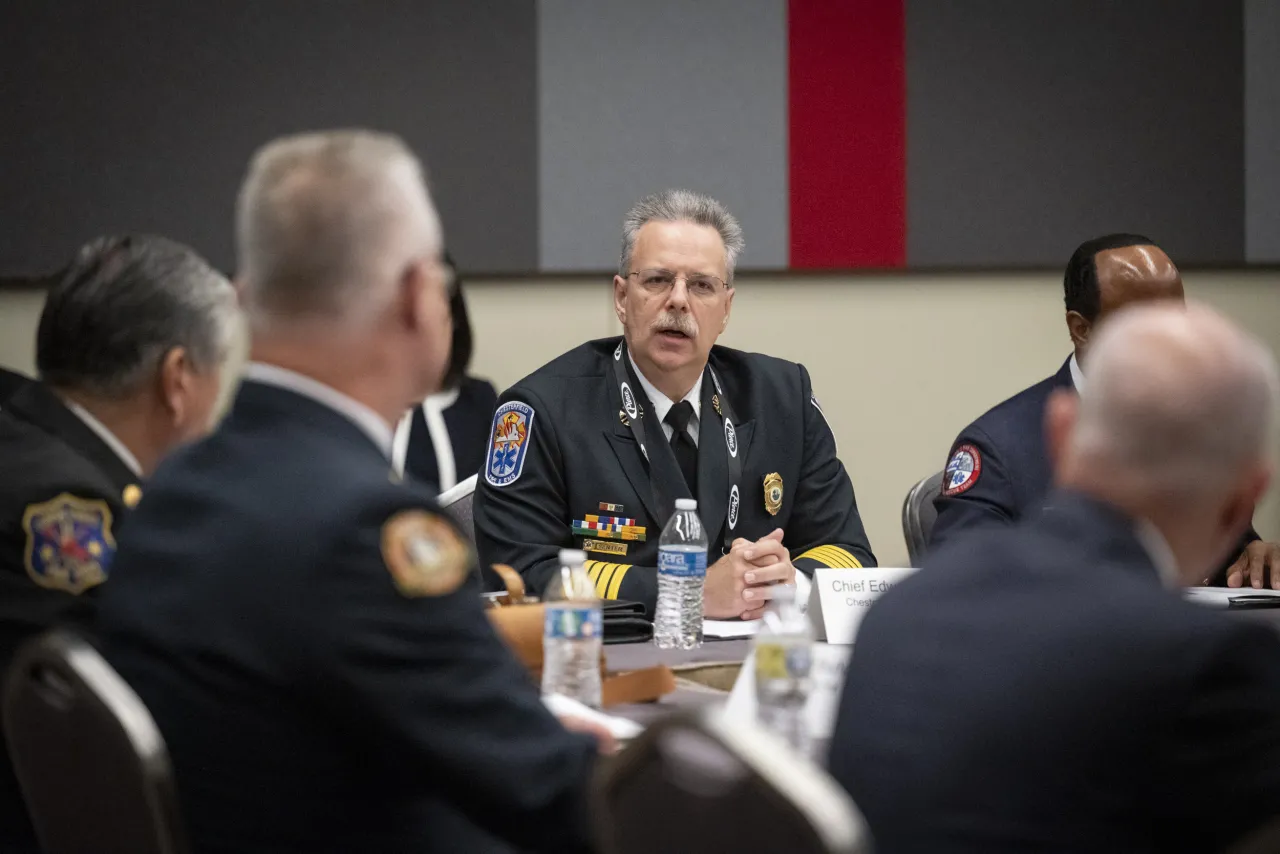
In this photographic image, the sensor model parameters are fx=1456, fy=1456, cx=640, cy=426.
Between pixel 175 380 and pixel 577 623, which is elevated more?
pixel 175 380

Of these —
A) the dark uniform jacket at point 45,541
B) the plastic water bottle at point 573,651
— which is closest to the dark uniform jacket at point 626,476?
the plastic water bottle at point 573,651

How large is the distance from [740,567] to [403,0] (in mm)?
2414

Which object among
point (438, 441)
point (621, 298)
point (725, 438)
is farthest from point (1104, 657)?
point (438, 441)

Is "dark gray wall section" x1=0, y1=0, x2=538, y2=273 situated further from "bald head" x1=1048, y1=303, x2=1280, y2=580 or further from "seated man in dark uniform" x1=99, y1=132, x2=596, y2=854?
"bald head" x1=1048, y1=303, x2=1280, y2=580

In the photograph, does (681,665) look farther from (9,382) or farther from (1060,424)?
(9,382)

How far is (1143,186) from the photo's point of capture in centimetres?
462

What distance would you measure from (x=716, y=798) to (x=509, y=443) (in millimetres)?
2031

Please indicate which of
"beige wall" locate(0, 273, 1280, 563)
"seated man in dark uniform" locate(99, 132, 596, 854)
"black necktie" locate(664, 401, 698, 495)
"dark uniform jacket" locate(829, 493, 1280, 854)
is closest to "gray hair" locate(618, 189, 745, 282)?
"black necktie" locate(664, 401, 698, 495)

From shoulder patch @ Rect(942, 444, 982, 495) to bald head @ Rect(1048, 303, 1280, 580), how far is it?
176 centimetres

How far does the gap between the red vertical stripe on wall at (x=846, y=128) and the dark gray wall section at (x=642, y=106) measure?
0.32ft

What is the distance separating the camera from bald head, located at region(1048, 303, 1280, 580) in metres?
1.34

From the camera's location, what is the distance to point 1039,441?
125 inches

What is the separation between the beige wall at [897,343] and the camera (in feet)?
15.1

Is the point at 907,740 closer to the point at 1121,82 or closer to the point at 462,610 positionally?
the point at 462,610
